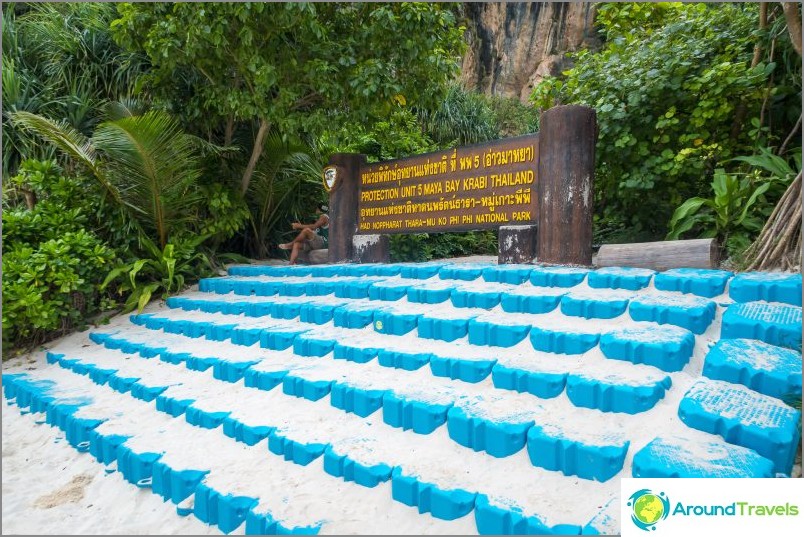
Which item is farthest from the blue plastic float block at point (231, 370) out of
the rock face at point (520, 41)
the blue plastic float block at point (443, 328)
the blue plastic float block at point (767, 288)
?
the rock face at point (520, 41)

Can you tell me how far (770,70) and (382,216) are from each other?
413 centimetres

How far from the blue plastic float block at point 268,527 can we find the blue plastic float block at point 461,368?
1143 mm

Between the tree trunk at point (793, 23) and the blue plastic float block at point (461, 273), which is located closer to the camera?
the tree trunk at point (793, 23)

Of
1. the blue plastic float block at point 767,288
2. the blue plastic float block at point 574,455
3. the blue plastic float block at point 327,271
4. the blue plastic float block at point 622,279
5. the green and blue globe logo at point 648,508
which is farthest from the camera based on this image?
the blue plastic float block at point 327,271

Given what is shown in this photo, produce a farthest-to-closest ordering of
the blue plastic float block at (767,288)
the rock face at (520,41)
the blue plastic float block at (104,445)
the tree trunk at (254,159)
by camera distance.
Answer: the rock face at (520,41), the tree trunk at (254,159), the blue plastic float block at (104,445), the blue plastic float block at (767,288)

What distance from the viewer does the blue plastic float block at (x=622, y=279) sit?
347 centimetres

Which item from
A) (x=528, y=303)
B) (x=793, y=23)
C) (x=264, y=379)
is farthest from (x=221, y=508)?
(x=793, y=23)

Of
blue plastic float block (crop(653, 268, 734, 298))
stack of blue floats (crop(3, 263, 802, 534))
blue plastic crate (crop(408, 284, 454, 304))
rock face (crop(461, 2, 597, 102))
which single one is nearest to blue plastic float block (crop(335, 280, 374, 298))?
stack of blue floats (crop(3, 263, 802, 534))

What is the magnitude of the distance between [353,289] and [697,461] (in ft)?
10.9

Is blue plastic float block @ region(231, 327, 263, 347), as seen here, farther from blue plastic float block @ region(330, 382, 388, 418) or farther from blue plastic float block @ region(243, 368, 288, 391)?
blue plastic float block @ region(330, 382, 388, 418)

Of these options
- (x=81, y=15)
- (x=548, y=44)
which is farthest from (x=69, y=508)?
(x=548, y=44)

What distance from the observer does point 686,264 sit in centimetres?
379

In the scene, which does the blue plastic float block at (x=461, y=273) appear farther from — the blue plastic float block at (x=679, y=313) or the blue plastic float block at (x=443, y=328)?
the blue plastic float block at (x=679, y=313)

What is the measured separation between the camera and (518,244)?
4.62 meters
